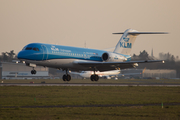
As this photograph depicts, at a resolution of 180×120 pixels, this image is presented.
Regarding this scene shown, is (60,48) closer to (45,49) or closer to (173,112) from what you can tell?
(45,49)

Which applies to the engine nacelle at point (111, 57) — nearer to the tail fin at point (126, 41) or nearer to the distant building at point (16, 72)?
the tail fin at point (126, 41)

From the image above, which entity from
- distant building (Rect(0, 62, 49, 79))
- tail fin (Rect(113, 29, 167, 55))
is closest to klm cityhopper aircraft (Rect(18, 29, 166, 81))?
tail fin (Rect(113, 29, 167, 55))

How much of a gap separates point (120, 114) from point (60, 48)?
75.9 ft

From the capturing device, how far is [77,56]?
38719 mm

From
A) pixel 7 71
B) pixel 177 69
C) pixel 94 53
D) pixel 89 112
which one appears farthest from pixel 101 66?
pixel 7 71

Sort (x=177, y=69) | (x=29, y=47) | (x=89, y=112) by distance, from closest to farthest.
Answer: (x=89, y=112)
(x=29, y=47)
(x=177, y=69)

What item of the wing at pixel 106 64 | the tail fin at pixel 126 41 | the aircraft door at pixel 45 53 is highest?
the tail fin at pixel 126 41

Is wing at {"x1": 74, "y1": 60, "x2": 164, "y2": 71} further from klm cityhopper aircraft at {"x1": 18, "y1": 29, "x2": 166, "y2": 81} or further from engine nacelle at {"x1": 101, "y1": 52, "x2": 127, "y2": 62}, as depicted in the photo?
engine nacelle at {"x1": 101, "y1": 52, "x2": 127, "y2": 62}

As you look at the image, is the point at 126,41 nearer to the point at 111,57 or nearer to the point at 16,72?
the point at 111,57

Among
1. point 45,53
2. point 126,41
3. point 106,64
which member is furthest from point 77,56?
point 126,41

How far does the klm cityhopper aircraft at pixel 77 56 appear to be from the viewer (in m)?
34.4

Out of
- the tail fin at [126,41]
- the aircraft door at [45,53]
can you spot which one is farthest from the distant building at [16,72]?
the aircraft door at [45,53]

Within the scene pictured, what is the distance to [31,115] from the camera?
46.2 feet

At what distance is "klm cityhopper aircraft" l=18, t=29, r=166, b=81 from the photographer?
34406mm
